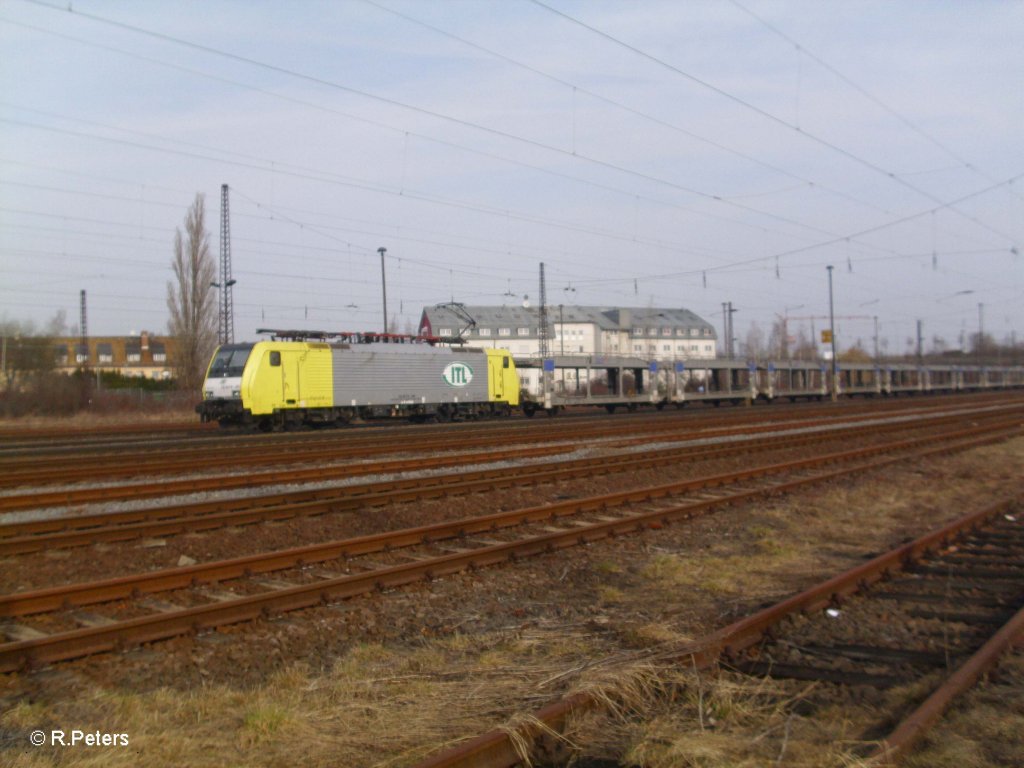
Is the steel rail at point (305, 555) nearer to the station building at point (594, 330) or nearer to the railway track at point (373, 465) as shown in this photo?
the railway track at point (373, 465)

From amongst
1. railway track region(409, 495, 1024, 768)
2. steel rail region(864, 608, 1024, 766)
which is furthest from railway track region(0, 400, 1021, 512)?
steel rail region(864, 608, 1024, 766)

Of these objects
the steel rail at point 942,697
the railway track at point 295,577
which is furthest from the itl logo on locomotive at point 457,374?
the steel rail at point 942,697

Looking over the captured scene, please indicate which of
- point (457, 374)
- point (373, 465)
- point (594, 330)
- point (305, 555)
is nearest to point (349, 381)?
point (457, 374)

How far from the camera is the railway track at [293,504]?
33.0 ft

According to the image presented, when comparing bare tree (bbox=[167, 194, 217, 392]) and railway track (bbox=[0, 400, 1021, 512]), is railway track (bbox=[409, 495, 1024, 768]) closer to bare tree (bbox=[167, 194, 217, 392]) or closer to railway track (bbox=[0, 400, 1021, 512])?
railway track (bbox=[0, 400, 1021, 512])

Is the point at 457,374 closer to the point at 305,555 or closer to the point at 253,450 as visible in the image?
the point at 253,450

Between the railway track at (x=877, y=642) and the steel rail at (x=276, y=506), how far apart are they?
689 cm

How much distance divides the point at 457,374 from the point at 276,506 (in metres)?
22.5

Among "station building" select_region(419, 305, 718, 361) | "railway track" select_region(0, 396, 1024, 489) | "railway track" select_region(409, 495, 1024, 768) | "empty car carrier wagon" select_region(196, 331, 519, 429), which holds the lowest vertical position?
"railway track" select_region(409, 495, 1024, 768)

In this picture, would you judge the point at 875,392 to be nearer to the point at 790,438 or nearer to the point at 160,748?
the point at 790,438

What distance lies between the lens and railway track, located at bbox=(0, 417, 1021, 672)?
249 inches

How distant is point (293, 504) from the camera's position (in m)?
11.9

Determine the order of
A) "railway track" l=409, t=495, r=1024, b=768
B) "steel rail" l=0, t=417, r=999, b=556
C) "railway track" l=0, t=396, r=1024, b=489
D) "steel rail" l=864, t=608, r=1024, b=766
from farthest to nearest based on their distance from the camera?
1. "railway track" l=0, t=396, r=1024, b=489
2. "steel rail" l=0, t=417, r=999, b=556
3. "railway track" l=409, t=495, r=1024, b=768
4. "steel rail" l=864, t=608, r=1024, b=766

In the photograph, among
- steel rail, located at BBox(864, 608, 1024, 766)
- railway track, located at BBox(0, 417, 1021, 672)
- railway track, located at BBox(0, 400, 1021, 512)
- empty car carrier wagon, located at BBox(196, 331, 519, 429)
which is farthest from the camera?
empty car carrier wagon, located at BBox(196, 331, 519, 429)
